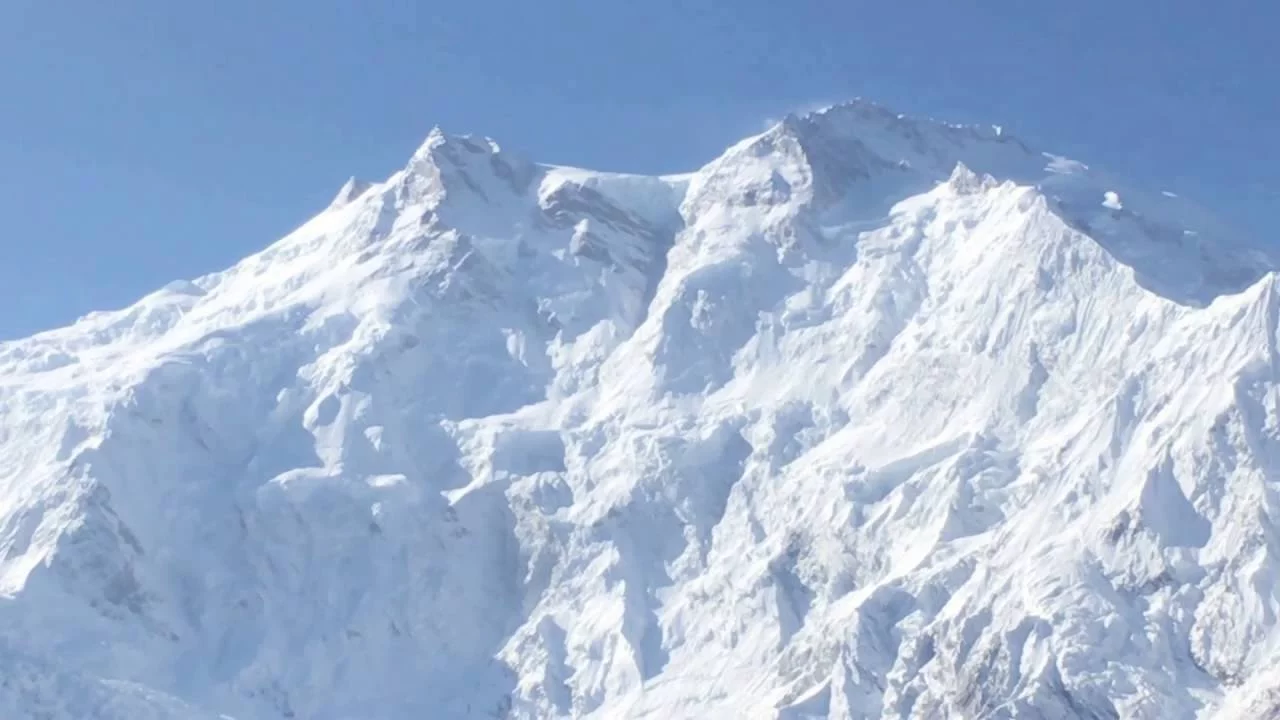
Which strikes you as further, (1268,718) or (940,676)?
(940,676)

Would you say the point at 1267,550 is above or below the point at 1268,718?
above

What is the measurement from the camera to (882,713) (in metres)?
200

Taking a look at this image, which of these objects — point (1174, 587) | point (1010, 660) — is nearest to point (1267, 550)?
point (1174, 587)

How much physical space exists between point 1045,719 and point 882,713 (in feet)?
52.7

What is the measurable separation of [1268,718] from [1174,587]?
18934mm

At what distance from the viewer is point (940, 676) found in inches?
7781

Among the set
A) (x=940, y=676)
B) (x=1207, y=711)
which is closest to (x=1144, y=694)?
(x=1207, y=711)

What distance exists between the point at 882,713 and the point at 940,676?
5986mm

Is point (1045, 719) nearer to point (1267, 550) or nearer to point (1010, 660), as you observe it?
point (1010, 660)

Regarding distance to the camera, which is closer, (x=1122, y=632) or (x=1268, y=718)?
(x=1268, y=718)

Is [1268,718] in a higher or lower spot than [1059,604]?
lower

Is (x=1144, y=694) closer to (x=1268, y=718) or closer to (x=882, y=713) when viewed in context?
(x=1268, y=718)

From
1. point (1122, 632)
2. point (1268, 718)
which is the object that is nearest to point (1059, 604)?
point (1122, 632)

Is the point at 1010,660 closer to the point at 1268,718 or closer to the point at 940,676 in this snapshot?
the point at 940,676
